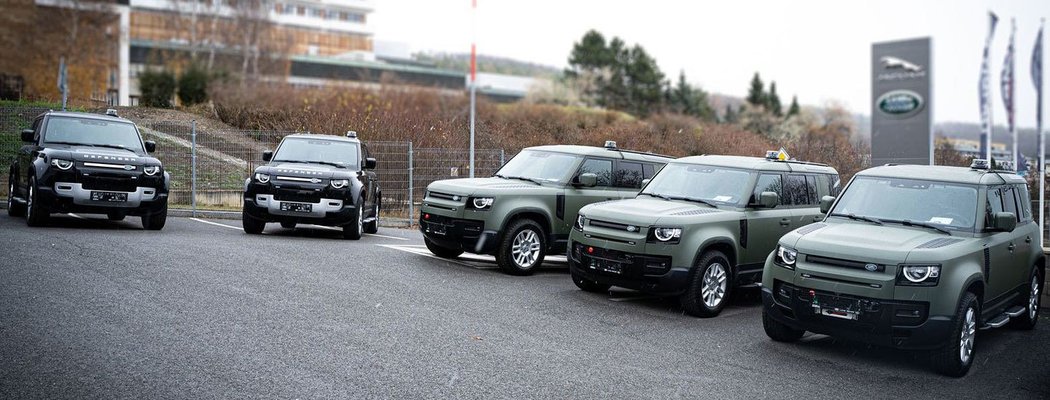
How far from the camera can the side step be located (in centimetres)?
884

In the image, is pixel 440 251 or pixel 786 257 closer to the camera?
pixel 786 257

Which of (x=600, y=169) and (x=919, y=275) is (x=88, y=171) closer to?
(x=600, y=169)

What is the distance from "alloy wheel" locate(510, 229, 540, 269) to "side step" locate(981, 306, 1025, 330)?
5781 millimetres

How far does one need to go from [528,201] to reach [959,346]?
239 inches

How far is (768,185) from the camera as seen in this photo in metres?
11.3

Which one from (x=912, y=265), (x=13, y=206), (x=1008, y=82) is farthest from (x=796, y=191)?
(x=1008, y=82)

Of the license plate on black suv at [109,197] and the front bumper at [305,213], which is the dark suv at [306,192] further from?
the license plate on black suv at [109,197]

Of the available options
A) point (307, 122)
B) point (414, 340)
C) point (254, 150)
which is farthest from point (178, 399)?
point (307, 122)

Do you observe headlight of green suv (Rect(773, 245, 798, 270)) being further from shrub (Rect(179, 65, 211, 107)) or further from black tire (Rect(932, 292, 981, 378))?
shrub (Rect(179, 65, 211, 107))

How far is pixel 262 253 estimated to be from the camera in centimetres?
1271

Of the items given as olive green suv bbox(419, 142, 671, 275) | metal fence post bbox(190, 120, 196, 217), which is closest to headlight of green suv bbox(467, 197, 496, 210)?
olive green suv bbox(419, 142, 671, 275)

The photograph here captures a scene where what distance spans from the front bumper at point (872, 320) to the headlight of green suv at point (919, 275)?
0.16 meters

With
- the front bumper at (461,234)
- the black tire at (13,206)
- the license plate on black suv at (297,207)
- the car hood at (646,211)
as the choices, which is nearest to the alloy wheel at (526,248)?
the front bumper at (461,234)

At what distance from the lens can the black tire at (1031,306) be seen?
9961mm
